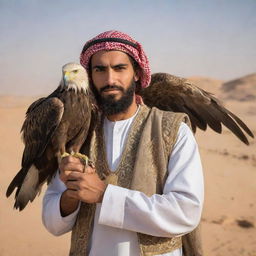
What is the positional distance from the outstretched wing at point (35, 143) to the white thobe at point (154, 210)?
1.85 feet

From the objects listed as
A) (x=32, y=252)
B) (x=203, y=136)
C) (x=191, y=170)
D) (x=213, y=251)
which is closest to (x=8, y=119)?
(x=203, y=136)

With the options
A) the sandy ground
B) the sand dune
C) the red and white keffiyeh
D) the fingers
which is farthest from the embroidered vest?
the sand dune

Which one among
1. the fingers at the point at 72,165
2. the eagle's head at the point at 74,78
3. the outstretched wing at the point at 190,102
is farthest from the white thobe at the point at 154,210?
the outstretched wing at the point at 190,102

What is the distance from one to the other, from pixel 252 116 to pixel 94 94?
20.4m

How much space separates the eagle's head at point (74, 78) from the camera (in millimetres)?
2807

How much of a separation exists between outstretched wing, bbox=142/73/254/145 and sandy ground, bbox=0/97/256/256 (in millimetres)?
3222

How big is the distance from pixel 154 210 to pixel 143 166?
265mm

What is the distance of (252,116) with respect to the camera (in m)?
21.9

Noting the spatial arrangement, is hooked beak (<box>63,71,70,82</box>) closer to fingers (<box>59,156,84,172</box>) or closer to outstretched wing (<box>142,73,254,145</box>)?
outstretched wing (<box>142,73,254,145</box>)

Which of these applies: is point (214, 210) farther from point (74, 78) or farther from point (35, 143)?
point (74, 78)

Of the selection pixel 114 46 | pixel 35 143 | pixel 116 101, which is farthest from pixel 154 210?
pixel 35 143

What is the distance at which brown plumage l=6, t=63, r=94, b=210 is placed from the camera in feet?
8.95

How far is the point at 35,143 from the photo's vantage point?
290 cm

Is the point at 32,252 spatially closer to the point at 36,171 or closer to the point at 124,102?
the point at 36,171
